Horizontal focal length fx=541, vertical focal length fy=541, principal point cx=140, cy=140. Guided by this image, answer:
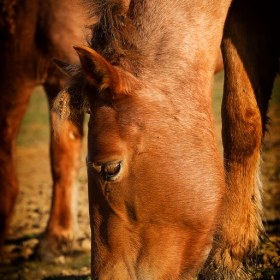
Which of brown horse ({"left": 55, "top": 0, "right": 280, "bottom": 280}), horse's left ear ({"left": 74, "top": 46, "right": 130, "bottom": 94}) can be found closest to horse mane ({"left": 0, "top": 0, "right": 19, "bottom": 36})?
brown horse ({"left": 55, "top": 0, "right": 280, "bottom": 280})

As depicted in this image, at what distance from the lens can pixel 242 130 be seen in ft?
13.0

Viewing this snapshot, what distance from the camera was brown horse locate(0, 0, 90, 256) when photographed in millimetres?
5141

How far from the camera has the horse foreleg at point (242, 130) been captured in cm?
392

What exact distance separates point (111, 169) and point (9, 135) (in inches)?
104

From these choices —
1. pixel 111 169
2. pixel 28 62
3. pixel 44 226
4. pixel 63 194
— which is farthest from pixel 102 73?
pixel 44 226

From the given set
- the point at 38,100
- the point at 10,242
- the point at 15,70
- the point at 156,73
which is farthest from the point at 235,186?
the point at 38,100

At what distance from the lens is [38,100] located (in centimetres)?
1928

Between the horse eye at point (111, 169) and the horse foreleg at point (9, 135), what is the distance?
2.35m

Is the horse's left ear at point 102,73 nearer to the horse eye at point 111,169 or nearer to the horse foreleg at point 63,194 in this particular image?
the horse eye at point 111,169

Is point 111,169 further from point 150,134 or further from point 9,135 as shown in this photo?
point 9,135

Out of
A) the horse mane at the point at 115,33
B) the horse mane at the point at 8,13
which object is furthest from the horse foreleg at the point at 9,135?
the horse mane at the point at 115,33

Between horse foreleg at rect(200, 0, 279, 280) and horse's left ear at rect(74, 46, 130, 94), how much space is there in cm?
119

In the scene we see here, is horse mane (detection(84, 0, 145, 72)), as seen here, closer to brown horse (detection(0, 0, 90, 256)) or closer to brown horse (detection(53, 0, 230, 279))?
brown horse (detection(53, 0, 230, 279))

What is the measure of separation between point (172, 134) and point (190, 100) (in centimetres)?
25
